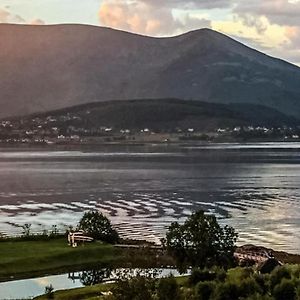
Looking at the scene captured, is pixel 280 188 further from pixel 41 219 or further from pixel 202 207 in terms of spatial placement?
pixel 41 219

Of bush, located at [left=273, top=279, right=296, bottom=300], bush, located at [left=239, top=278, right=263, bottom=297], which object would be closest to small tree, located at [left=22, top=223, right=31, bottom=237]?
bush, located at [left=239, top=278, right=263, bottom=297]

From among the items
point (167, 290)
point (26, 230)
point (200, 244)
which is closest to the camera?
point (167, 290)

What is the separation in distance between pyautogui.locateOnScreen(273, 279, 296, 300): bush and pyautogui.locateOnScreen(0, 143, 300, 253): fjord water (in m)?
24.6

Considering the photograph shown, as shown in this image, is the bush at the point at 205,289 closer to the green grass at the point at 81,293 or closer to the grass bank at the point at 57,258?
the green grass at the point at 81,293

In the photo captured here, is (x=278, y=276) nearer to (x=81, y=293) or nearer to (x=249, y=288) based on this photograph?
(x=249, y=288)

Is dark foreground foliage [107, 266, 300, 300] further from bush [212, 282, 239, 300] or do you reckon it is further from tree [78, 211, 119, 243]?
tree [78, 211, 119, 243]

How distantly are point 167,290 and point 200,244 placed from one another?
1316 centimetres

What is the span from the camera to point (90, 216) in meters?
46.2

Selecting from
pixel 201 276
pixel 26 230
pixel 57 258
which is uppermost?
pixel 201 276

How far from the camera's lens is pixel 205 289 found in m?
25.5

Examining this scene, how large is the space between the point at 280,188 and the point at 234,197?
551 inches

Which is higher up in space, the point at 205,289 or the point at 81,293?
the point at 205,289

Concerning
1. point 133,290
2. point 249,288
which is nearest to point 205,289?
point 249,288

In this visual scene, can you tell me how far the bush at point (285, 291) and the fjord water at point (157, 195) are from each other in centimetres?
2463
